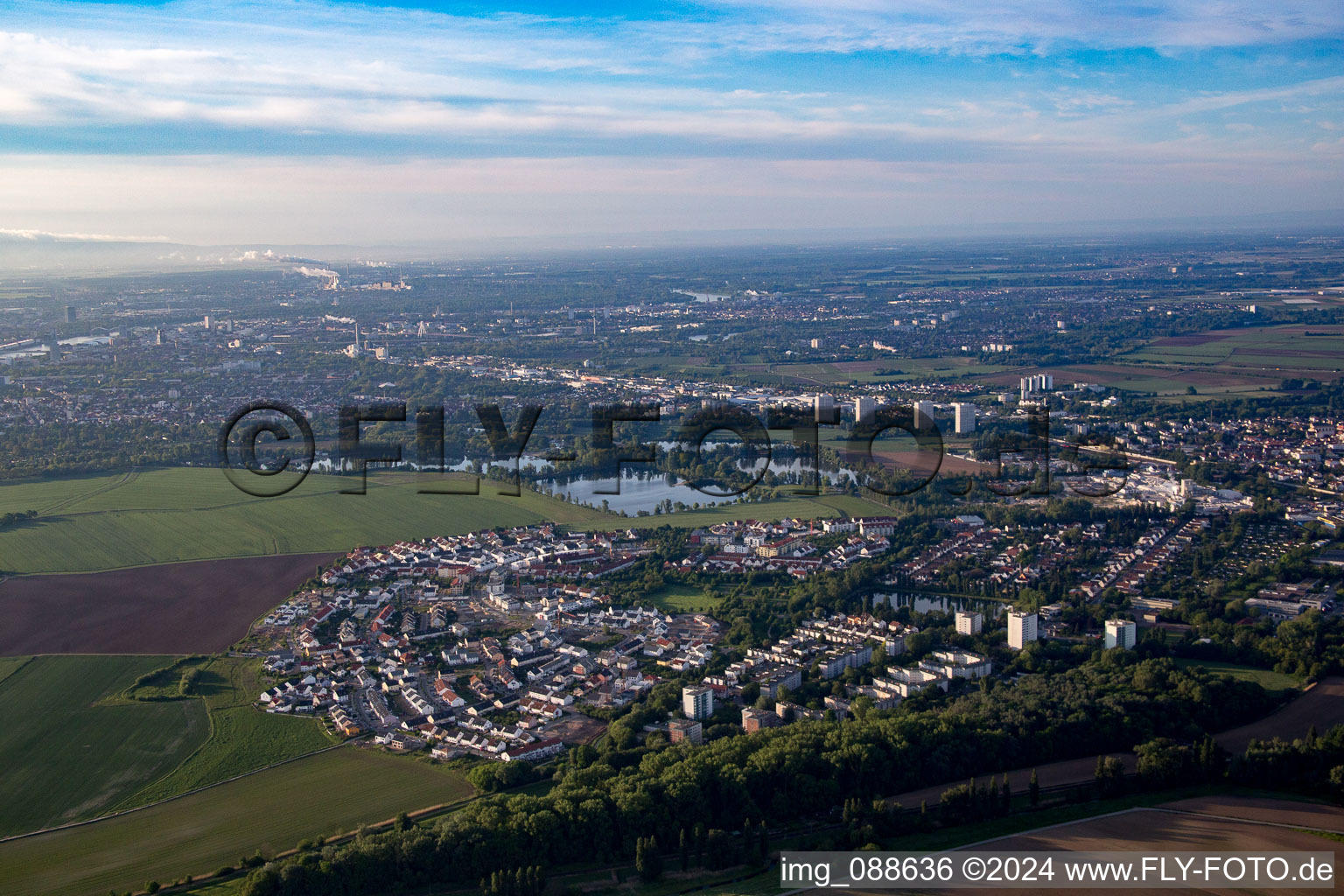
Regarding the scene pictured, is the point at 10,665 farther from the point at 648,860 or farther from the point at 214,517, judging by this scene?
the point at 648,860

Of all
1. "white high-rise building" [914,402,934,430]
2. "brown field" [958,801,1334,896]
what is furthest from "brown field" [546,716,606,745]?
"white high-rise building" [914,402,934,430]

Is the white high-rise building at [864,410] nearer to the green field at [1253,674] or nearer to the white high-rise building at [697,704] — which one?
the green field at [1253,674]

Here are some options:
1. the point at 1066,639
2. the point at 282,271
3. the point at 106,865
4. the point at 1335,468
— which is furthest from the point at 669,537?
the point at 282,271

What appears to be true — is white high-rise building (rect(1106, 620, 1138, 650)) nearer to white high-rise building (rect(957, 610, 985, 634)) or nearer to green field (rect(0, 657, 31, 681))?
white high-rise building (rect(957, 610, 985, 634))

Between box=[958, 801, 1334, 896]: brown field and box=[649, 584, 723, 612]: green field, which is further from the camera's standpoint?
box=[649, 584, 723, 612]: green field

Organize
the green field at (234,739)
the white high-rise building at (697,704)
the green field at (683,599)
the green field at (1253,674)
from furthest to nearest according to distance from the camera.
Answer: the green field at (683,599), the green field at (1253,674), the white high-rise building at (697,704), the green field at (234,739)

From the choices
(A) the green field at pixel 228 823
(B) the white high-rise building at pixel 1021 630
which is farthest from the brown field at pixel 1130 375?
(A) the green field at pixel 228 823
